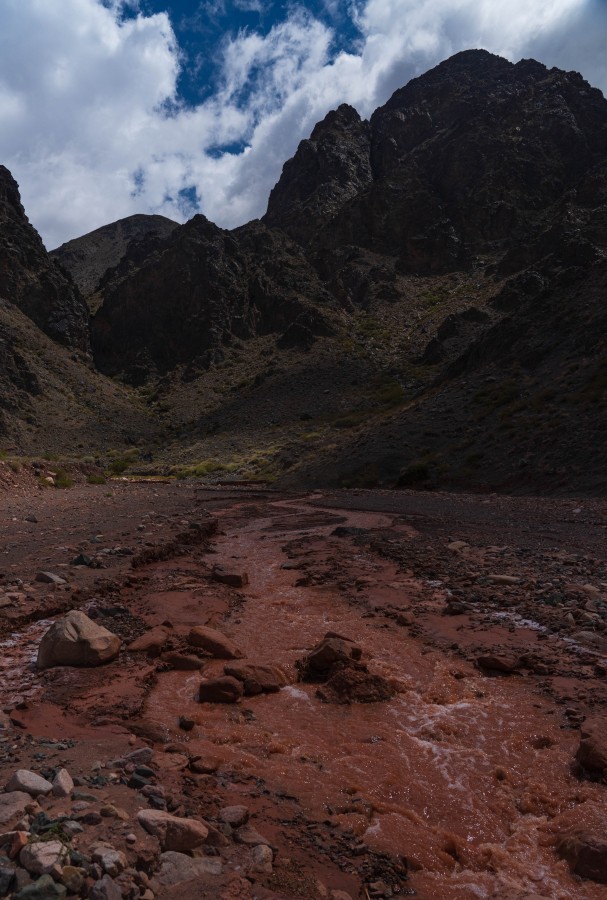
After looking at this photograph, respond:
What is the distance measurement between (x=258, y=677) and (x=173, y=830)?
3.51 m

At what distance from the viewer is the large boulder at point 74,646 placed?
770cm

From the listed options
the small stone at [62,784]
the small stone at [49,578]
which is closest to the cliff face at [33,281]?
the small stone at [49,578]

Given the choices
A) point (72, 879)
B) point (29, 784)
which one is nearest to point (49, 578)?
point (29, 784)

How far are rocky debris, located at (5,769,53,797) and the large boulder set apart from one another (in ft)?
11.2

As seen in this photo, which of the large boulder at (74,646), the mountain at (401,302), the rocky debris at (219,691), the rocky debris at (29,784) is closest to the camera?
the rocky debris at (29,784)

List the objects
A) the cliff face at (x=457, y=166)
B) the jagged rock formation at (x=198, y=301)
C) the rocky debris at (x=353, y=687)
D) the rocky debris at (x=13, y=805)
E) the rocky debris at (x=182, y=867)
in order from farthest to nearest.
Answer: the cliff face at (x=457, y=166) → the jagged rock formation at (x=198, y=301) → the rocky debris at (x=353, y=687) → the rocky debris at (x=13, y=805) → the rocky debris at (x=182, y=867)

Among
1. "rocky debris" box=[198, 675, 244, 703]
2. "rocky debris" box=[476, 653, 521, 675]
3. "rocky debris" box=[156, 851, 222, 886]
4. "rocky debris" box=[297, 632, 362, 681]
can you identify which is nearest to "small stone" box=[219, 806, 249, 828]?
"rocky debris" box=[156, 851, 222, 886]

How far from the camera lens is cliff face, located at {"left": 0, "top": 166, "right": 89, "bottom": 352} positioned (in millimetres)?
102750

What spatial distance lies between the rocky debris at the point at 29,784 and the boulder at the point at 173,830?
713 mm

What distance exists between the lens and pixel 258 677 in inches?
300

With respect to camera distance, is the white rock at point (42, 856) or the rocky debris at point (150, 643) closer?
the white rock at point (42, 856)

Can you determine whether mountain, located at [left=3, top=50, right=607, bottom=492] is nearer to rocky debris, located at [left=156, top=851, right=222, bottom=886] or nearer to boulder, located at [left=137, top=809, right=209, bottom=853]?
boulder, located at [left=137, top=809, right=209, bottom=853]

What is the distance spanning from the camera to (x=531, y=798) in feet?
17.9

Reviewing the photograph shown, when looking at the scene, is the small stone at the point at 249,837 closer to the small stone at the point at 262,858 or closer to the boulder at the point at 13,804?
the small stone at the point at 262,858
